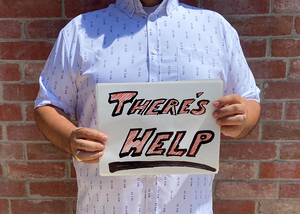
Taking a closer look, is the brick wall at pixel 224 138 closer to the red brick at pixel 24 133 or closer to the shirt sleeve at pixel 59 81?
the red brick at pixel 24 133

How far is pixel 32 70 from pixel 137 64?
0.64m

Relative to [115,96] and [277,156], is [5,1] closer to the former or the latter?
[115,96]

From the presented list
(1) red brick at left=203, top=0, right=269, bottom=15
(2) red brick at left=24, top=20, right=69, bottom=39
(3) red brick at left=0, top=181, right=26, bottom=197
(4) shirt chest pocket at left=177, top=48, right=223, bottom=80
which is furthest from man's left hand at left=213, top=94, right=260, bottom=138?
(3) red brick at left=0, top=181, right=26, bottom=197

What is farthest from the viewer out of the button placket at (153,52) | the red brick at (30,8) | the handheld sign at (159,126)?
the red brick at (30,8)

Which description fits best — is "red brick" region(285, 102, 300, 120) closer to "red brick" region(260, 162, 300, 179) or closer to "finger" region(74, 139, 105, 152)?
"red brick" region(260, 162, 300, 179)

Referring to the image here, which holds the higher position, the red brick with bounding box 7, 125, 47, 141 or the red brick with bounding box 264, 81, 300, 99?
the red brick with bounding box 264, 81, 300, 99

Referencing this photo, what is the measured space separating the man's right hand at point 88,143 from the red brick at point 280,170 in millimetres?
917

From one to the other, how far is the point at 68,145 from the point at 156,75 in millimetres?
348

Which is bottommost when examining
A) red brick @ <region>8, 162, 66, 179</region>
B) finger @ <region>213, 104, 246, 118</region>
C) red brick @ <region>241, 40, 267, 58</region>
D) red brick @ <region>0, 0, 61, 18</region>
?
red brick @ <region>8, 162, 66, 179</region>

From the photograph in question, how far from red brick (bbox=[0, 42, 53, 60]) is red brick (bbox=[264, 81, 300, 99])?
103 centimetres

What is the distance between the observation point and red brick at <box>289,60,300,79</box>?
1.20 meters

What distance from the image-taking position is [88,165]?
881 millimetres

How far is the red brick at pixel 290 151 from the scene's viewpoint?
4.18 feet

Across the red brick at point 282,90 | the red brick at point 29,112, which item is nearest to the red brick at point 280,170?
the red brick at point 282,90
